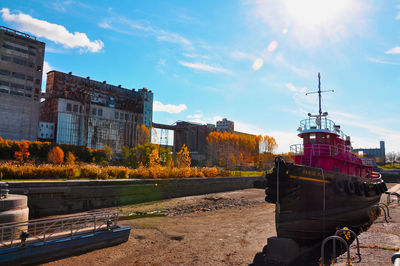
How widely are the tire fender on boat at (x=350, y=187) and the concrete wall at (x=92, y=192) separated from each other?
1581 cm

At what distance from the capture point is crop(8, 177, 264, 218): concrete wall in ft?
51.6

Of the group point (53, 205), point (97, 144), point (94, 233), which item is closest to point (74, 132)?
point (97, 144)

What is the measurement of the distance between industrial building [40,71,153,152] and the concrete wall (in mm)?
45267

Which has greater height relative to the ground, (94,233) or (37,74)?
(37,74)

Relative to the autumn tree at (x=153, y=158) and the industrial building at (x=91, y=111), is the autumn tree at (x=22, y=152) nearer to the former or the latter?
the autumn tree at (x=153, y=158)

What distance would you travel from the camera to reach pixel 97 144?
2586 inches

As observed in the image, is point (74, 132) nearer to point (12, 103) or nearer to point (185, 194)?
point (12, 103)

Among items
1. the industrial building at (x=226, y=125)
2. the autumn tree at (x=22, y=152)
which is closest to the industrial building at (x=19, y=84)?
the autumn tree at (x=22, y=152)

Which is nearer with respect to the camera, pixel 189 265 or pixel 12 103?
pixel 189 265

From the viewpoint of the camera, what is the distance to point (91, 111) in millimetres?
66500

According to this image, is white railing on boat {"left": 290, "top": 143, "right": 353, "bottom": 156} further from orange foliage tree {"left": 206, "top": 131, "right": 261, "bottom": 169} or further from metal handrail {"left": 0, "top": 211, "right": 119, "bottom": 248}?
orange foliage tree {"left": 206, "top": 131, "right": 261, "bottom": 169}

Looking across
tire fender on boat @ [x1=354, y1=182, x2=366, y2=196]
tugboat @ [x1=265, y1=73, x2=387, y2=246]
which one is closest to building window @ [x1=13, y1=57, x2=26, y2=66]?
tugboat @ [x1=265, y1=73, x2=387, y2=246]

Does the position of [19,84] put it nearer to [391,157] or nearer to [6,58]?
[6,58]

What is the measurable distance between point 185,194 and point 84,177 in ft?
32.8
